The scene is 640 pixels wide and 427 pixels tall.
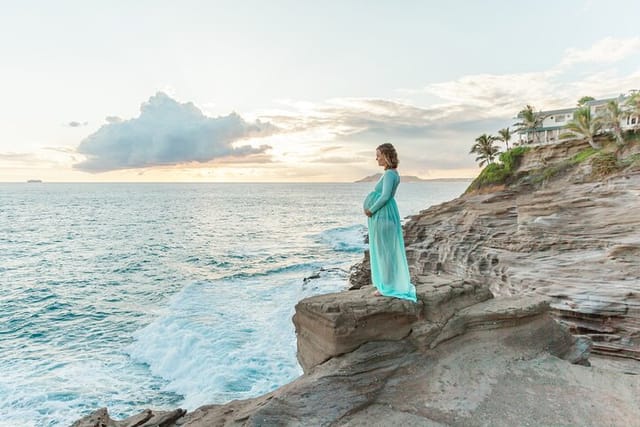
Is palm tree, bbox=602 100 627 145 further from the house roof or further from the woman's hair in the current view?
the woman's hair

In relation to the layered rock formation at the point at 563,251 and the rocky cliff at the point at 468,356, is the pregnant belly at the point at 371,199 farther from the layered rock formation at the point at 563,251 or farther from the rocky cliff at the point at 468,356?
the layered rock formation at the point at 563,251

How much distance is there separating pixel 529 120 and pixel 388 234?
53648mm

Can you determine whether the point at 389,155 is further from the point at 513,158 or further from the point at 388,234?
the point at 513,158

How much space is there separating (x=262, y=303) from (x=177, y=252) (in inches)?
786

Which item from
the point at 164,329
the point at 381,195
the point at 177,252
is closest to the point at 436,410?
the point at 381,195

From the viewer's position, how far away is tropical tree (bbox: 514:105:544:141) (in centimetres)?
5144

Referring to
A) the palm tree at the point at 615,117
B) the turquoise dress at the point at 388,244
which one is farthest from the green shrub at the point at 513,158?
the turquoise dress at the point at 388,244

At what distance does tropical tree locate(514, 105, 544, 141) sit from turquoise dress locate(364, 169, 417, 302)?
53059mm

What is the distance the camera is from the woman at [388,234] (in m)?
7.08

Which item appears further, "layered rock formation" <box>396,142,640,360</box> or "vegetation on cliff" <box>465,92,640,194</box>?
"vegetation on cliff" <box>465,92,640,194</box>

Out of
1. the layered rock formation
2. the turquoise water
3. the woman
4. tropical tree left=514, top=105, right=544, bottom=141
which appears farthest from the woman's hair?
tropical tree left=514, top=105, right=544, bottom=141

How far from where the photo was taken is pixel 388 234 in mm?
7215

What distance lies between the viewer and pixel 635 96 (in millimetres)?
32531

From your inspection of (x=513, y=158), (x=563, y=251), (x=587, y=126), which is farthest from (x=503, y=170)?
(x=563, y=251)
